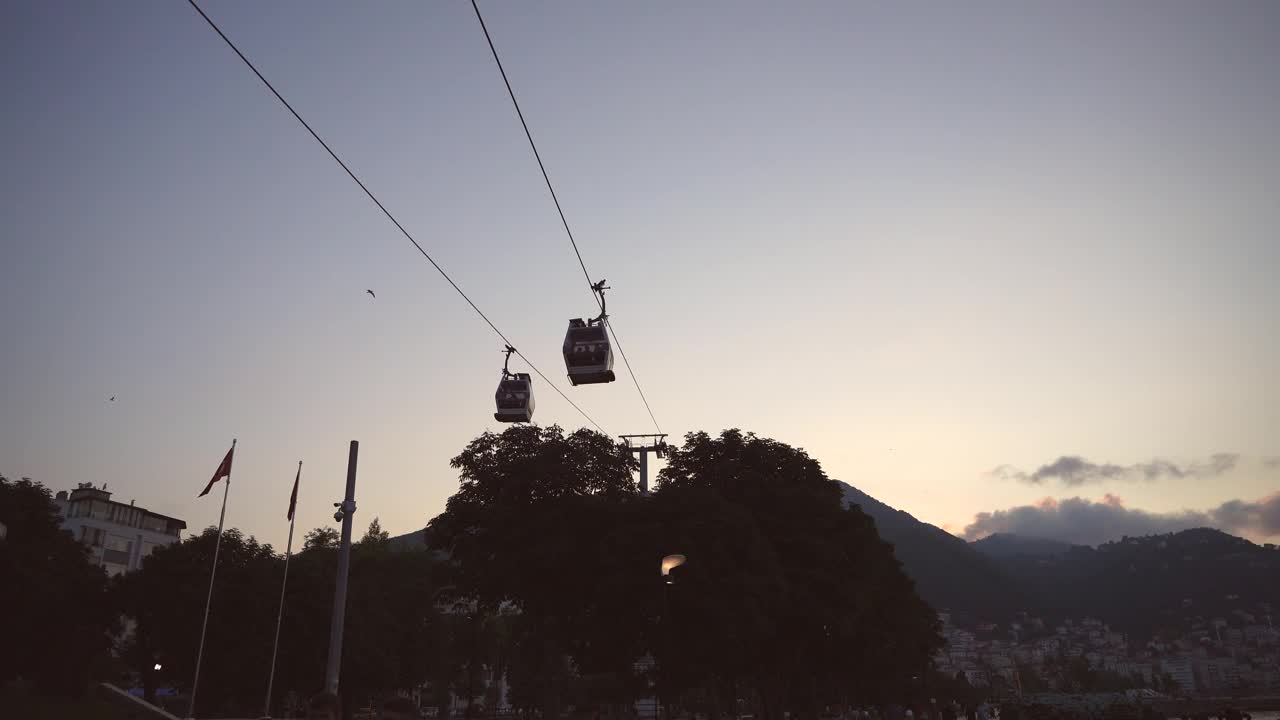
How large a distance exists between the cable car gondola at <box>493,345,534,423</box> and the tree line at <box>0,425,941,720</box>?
7988 mm

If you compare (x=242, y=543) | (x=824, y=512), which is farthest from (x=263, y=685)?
(x=824, y=512)

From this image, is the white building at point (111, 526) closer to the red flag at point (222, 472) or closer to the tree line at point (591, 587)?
the tree line at point (591, 587)

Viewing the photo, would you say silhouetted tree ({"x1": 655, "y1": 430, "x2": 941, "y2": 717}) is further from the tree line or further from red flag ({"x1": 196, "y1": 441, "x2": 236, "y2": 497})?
red flag ({"x1": 196, "y1": 441, "x2": 236, "y2": 497})

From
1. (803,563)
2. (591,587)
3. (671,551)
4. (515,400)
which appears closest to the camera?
(515,400)

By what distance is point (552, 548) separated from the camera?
39656 millimetres

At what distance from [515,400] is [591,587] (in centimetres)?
1115

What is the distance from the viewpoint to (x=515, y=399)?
3456 centimetres

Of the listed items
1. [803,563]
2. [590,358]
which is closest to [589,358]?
[590,358]

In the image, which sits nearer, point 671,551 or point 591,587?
point 671,551

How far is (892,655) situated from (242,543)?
42855 mm

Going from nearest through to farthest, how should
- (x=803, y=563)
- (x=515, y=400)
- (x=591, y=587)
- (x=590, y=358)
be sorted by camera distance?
(x=590, y=358) → (x=515, y=400) → (x=591, y=587) → (x=803, y=563)

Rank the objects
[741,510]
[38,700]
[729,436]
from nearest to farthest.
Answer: [38,700]
[741,510]
[729,436]

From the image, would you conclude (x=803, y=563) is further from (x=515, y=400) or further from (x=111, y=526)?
(x=111, y=526)

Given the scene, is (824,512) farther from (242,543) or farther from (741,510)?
(242,543)
